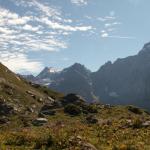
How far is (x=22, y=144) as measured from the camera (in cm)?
2461

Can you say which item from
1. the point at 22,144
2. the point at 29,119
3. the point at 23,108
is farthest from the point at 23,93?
the point at 22,144

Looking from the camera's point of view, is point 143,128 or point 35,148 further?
point 143,128

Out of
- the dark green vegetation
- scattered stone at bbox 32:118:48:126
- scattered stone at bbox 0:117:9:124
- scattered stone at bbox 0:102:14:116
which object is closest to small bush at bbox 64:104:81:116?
the dark green vegetation

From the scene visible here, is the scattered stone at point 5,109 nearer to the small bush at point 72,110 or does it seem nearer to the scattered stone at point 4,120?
the scattered stone at point 4,120

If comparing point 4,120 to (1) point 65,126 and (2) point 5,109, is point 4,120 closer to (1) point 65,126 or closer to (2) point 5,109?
(2) point 5,109

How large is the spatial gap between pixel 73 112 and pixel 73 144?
40370 mm

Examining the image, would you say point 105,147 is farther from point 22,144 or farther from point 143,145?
point 22,144

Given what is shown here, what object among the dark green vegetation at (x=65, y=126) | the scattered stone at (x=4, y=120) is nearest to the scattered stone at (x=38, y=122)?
the dark green vegetation at (x=65, y=126)

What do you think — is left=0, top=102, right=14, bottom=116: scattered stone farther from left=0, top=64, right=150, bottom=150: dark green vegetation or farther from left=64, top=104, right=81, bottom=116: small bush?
left=64, top=104, right=81, bottom=116: small bush

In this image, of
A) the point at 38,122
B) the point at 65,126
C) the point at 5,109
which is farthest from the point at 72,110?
the point at 65,126

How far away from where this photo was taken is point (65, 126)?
38875 mm

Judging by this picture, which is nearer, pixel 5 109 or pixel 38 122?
pixel 38 122

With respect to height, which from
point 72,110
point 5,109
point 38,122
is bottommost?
point 38,122

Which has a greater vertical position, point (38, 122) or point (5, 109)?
point (5, 109)
